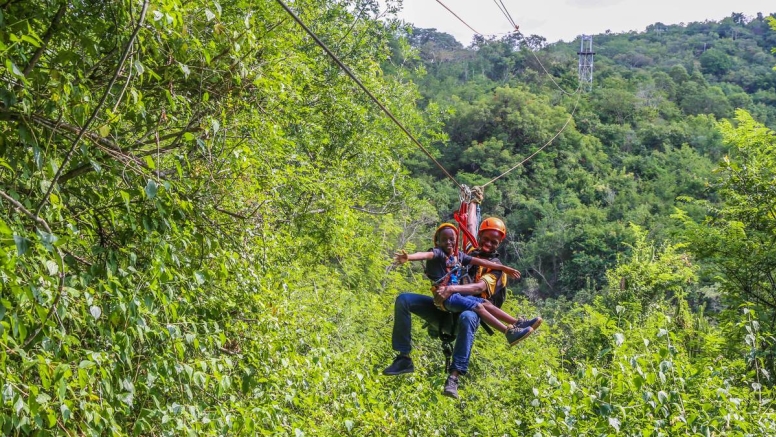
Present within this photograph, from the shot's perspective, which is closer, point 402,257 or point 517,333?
point 402,257

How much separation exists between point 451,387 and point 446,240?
114cm

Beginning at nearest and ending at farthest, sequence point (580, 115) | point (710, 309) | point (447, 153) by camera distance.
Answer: point (710, 309), point (447, 153), point (580, 115)

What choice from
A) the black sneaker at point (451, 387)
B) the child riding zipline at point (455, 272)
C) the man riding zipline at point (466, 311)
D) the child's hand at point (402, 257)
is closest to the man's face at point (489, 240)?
the man riding zipline at point (466, 311)

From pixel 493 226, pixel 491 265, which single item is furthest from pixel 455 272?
pixel 493 226

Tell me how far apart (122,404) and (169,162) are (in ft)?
7.63

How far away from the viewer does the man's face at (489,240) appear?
6.15 m

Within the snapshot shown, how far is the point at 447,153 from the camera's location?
5159 cm

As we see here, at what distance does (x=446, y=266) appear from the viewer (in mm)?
5980

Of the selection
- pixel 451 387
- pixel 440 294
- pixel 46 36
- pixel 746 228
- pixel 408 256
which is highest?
pixel 46 36

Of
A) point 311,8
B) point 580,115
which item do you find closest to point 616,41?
point 580,115

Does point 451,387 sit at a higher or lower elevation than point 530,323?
lower

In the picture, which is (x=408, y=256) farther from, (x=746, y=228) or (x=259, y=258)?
(x=746, y=228)

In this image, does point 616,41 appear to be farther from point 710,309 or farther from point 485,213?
point 710,309

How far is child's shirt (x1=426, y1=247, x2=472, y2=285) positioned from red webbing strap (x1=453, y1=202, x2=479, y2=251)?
0.23 meters
